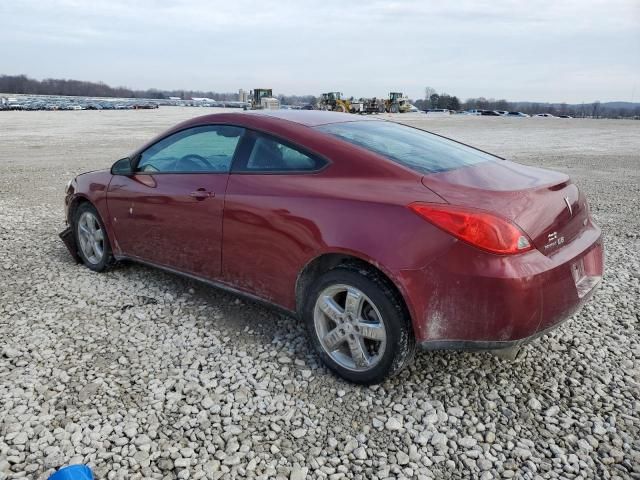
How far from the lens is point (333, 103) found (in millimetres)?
57625

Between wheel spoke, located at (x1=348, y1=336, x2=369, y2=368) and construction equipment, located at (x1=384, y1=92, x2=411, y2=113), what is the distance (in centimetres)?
6696

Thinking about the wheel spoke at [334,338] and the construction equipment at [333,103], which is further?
the construction equipment at [333,103]

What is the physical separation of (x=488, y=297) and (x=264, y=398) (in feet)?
4.45

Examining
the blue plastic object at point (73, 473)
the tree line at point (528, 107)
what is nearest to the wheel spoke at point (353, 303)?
the blue plastic object at point (73, 473)

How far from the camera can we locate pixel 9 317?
405 centimetres

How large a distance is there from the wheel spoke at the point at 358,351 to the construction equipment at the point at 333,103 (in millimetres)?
49763

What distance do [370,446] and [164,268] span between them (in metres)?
2.33

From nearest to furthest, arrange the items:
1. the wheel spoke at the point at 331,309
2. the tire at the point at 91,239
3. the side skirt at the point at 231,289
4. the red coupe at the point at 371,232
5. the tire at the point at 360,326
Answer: the red coupe at the point at 371,232, the tire at the point at 360,326, the wheel spoke at the point at 331,309, the side skirt at the point at 231,289, the tire at the point at 91,239

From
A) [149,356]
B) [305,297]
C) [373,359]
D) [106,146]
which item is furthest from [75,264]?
[106,146]

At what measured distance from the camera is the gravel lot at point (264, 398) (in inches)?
101

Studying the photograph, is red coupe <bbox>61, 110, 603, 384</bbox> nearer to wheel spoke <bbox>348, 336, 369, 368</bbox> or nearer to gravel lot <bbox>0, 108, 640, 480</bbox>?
wheel spoke <bbox>348, 336, 369, 368</bbox>

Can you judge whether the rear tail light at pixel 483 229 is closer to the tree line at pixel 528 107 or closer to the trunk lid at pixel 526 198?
the trunk lid at pixel 526 198

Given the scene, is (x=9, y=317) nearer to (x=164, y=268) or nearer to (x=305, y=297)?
(x=164, y=268)

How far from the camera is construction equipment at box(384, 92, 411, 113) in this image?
6781cm
